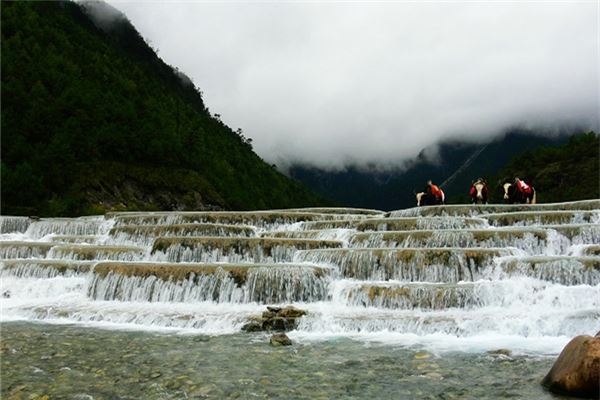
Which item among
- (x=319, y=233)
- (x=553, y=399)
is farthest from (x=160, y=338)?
(x=319, y=233)

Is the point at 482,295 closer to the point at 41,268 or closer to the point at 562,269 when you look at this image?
the point at 562,269

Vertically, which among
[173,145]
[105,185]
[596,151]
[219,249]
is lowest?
[219,249]

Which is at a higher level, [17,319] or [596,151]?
[596,151]

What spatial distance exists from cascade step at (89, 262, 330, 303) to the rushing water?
0.13 ft

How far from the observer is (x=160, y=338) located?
11008 mm

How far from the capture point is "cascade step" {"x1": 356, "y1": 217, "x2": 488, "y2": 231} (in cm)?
2144

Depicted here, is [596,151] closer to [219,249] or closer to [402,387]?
[219,249]

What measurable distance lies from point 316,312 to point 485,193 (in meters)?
20.6

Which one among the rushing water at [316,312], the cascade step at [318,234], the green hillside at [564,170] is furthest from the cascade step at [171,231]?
the green hillside at [564,170]

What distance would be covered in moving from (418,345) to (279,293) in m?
5.22

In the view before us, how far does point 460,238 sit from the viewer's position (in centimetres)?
1777

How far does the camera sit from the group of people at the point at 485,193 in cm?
2942

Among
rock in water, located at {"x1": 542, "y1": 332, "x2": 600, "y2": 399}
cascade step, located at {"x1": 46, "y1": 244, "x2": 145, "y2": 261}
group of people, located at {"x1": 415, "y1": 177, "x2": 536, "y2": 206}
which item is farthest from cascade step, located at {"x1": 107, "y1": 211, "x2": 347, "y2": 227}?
rock in water, located at {"x1": 542, "y1": 332, "x2": 600, "y2": 399}

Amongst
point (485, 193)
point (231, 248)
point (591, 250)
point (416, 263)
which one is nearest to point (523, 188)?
point (485, 193)
